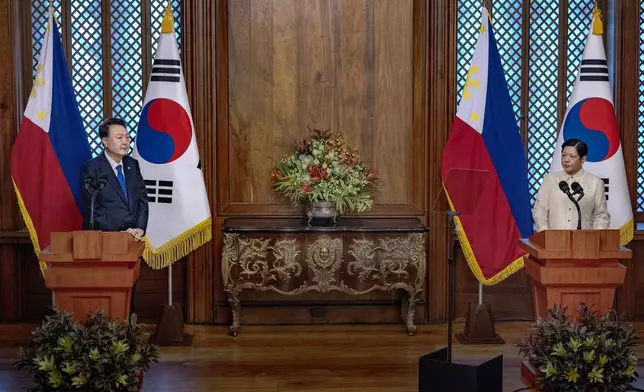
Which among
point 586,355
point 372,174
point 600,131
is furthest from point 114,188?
point 600,131

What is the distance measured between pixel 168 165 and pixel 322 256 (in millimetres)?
1170

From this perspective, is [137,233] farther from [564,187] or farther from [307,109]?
[564,187]

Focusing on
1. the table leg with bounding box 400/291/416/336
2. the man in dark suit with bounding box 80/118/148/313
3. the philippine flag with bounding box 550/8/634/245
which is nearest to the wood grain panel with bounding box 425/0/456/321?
the table leg with bounding box 400/291/416/336

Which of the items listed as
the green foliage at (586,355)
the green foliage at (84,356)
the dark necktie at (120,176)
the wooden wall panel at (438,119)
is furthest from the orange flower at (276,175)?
the green foliage at (586,355)

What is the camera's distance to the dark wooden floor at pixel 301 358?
14.2 feet

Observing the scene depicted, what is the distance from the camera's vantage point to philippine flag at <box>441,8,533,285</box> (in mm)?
5152

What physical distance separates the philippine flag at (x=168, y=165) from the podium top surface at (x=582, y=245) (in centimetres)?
227

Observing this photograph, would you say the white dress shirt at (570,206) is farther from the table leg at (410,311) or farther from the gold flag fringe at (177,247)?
the gold flag fringe at (177,247)

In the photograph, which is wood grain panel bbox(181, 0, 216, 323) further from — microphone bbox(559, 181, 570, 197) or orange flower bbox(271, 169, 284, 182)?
microphone bbox(559, 181, 570, 197)

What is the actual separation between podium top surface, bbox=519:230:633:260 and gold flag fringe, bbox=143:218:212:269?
2.25 m

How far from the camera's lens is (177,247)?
5148mm

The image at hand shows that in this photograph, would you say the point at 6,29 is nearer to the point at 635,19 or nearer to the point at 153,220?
the point at 153,220

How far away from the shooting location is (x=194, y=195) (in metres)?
5.14

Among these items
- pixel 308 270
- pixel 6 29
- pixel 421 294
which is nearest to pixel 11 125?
pixel 6 29
